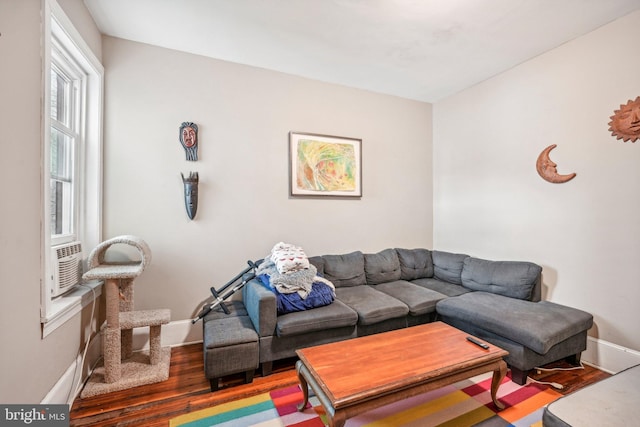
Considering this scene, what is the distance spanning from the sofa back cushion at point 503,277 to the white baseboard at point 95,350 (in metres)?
2.95

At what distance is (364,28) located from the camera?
7.62ft

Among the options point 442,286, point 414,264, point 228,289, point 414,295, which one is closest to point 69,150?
point 228,289

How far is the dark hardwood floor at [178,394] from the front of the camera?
172cm

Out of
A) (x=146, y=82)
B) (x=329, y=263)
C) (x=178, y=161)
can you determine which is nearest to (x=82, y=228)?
(x=178, y=161)

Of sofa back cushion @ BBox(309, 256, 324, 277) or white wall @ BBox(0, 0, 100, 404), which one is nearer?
white wall @ BBox(0, 0, 100, 404)

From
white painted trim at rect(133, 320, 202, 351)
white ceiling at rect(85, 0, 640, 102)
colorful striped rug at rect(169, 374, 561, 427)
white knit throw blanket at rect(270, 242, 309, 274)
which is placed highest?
white ceiling at rect(85, 0, 640, 102)

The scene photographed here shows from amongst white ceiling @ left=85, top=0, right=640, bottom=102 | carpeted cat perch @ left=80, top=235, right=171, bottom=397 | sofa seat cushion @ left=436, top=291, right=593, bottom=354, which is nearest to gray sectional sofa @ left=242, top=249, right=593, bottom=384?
sofa seat cushion @ left=436, top=291, right=593, bottom=354

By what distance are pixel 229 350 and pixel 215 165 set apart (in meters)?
1.74

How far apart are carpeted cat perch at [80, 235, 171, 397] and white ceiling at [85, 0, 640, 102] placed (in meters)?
1.80

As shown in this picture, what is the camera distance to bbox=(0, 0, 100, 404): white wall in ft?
4.03

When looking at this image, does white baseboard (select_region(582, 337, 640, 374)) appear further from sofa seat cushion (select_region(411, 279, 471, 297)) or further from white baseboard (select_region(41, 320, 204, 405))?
white baseboard (select_region(41, 320, 204, 405))

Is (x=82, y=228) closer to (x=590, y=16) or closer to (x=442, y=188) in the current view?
(x=442, y=188)

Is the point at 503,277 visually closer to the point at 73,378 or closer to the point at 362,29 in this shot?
the point at 362,29

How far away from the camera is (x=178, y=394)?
1.95 metres
